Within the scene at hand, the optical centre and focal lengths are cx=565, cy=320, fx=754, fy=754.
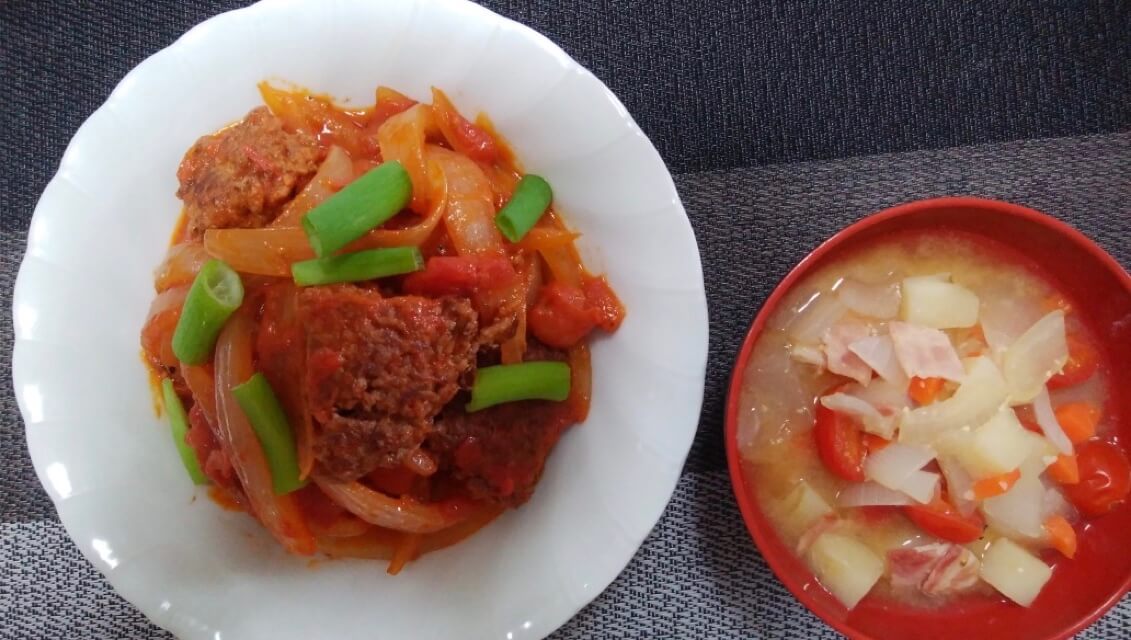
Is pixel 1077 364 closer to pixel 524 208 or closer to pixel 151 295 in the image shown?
pixel 524 208

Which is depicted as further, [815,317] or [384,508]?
[815,317]

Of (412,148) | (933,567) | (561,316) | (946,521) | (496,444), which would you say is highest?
(412,148)

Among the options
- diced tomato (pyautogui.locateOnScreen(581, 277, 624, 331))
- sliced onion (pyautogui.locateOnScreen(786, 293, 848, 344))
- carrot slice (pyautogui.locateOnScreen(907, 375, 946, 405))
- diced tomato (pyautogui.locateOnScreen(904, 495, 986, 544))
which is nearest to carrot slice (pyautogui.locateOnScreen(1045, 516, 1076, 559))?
diced tomato (pyautogui.locateOnScreen(904, 495, 986, 544))

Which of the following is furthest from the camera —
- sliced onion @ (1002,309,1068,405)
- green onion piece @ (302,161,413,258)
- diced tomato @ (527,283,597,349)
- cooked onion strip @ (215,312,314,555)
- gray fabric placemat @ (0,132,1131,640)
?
gray fabric placemat @ (0,132,1131,640)

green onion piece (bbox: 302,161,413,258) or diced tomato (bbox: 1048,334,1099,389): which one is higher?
green onion piece (bbox: 302,161,413,258)

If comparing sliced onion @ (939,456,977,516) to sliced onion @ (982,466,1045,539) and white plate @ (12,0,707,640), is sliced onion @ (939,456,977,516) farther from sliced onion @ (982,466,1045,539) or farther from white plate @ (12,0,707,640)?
white plate @ (12,0,707,640)

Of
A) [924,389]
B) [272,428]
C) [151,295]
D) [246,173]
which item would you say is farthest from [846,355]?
[151,295]
